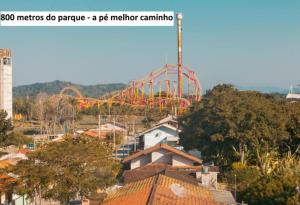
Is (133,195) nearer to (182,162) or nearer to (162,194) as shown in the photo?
(162,194)

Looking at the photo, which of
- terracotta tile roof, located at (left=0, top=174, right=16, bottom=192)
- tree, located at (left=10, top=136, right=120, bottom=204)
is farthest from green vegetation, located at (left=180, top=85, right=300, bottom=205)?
terracotta tile roof, located at (left=0, top=174, right=16, bottom=192)

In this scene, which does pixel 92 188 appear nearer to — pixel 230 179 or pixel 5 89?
pixel 230 179

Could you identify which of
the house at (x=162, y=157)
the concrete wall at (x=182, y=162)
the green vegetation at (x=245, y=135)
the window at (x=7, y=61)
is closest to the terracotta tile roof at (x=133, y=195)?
the green vegetation at (x=245, y=135)

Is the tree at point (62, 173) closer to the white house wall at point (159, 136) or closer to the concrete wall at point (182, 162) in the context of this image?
the concrete wall at point (182, 162)

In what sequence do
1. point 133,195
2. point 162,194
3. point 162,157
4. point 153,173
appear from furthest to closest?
point 162,157 < point 153,173 < point 133,195 < point 162,194

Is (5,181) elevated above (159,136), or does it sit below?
below

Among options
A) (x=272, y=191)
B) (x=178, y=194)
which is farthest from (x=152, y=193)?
(x=272, y=191)

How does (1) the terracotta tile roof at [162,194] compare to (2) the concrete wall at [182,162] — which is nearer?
(1) the terracotta tile roof at [162,194]

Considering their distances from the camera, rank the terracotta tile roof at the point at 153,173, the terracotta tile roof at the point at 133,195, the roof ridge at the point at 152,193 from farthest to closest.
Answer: the terracotta tile roof at the point at 153,173 → the terracotta tile roof at the point at 133,195 → the roof ridge at the point at 152,193
